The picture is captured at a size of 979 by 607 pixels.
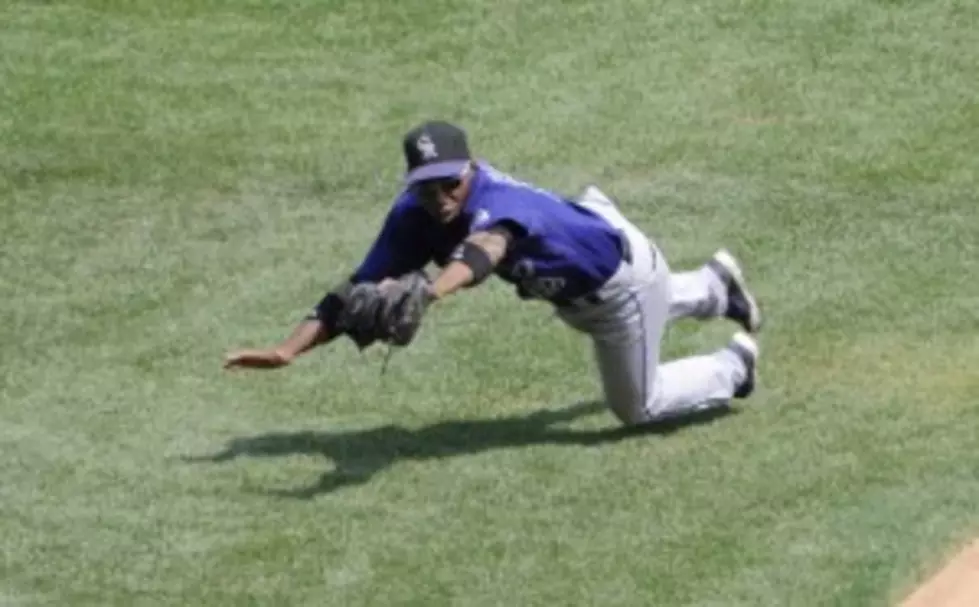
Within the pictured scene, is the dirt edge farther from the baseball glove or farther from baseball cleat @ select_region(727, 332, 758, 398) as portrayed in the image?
the baseball glove

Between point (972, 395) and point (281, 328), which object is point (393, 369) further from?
point (972, 395)

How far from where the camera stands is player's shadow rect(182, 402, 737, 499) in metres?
9.34

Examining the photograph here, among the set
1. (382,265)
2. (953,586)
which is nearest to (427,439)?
(382,265)

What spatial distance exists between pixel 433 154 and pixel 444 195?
0.15 meters

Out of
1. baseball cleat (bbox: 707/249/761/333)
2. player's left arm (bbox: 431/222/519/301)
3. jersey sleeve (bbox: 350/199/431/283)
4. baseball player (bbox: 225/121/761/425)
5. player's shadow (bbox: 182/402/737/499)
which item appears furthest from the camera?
baseball cleat (bbox: 707/249/761/333)

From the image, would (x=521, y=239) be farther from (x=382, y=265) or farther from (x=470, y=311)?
(x=470, y=311)

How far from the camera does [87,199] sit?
40.4 ft

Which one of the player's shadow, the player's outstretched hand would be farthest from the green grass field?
the player's outstretched hand

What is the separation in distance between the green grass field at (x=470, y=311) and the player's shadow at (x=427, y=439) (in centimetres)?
2

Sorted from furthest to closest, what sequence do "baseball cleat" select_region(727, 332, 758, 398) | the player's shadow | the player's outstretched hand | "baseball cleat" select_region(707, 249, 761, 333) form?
"baseball cleat" select_region(707, 249, 761, 333) → "baseball cleat" select_region(727, 332, 758, 398) → the player's shadow → the player's outstretched hand

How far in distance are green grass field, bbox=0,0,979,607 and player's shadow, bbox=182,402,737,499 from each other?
2cm

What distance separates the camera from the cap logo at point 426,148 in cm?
880

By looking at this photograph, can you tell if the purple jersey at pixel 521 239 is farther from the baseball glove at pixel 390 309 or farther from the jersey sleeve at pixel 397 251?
the baseball glove at pixel 390 309

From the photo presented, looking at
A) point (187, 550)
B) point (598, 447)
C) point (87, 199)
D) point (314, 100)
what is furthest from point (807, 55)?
point (187, 550)
